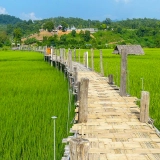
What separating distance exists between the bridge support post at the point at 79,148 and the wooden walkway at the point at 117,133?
859mm

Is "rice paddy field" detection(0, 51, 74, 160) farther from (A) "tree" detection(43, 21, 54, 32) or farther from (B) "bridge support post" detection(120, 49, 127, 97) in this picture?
(A) "tree" detection(43, 21, 54, 32)

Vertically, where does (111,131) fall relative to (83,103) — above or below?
below

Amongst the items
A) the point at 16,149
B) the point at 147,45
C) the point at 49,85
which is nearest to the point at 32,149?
the point at 16,149

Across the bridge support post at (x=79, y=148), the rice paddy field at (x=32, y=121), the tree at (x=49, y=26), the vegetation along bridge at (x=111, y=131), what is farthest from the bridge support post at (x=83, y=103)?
the tree at (x=49, y=26)

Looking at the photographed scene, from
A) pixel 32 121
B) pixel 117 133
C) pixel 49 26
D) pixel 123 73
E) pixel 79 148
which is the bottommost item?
pixel 32 121

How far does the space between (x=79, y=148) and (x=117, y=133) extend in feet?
5.92

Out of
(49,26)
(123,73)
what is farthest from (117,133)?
(49,26)

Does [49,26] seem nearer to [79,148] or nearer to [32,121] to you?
[32,121]

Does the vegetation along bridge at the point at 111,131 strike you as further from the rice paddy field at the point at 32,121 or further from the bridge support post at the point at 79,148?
the rice paddy field at the point at 32,121

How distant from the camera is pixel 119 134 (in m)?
3.99

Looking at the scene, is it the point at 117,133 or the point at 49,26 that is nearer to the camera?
the point at 117,133

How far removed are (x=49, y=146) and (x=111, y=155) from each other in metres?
1.17

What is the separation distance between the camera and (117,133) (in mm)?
4035

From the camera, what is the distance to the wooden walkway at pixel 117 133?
131 inches
